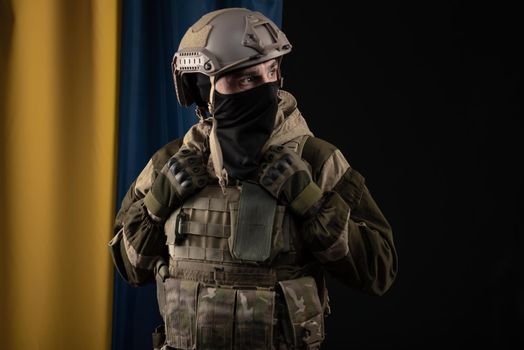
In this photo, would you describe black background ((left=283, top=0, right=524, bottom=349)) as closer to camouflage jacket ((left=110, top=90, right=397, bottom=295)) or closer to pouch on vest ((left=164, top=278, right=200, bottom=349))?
camouflage jacket ((left=110, top=90, right=397, bottom=295))

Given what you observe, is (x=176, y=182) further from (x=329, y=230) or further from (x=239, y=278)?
(x=329, y=230)

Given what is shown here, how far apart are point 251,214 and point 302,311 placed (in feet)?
0.80

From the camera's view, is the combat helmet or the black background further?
the black background

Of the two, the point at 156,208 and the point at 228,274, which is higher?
the point at 156,208

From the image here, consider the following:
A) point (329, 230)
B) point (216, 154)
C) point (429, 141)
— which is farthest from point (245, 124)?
point (429, 141)

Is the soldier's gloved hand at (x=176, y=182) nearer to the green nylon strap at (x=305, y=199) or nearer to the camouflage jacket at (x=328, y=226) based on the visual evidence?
the camouflage jacket at (x=328, y=226)

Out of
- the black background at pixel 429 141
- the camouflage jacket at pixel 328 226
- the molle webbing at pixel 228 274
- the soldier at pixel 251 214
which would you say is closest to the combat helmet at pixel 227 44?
the soldier at pixel 251 214

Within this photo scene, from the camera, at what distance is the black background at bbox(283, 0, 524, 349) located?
109 inches

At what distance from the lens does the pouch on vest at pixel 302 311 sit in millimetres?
1854

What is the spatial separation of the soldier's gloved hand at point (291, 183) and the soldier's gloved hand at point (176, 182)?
16 cm

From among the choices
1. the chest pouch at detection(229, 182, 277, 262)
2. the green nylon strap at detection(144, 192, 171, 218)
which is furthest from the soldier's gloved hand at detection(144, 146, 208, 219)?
the chest pouch at detection(229, 182, 277, 262)

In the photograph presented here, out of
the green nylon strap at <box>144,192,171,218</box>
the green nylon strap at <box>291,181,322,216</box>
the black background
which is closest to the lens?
the green nylon strap at <box>291,181,322,216</box>

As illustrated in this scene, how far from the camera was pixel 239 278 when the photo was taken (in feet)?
6.15

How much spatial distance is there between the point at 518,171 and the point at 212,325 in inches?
53.7
